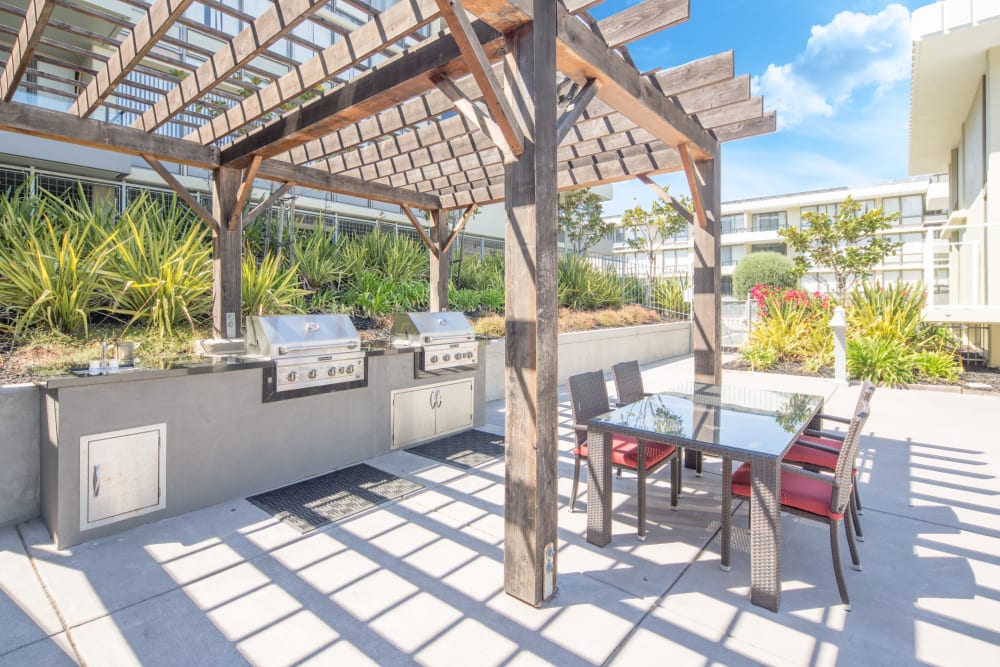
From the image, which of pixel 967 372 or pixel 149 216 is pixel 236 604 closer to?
pixel 149 216

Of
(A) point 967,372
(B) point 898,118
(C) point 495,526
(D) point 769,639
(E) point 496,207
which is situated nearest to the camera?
(D) point 769,639

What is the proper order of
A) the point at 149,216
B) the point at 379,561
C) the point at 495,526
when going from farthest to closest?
the point at 149,216
the point at 495,526
the point at 379,561

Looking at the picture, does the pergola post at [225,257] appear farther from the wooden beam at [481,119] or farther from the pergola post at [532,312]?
the pergola post at [532,312]

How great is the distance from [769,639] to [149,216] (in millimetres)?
6969

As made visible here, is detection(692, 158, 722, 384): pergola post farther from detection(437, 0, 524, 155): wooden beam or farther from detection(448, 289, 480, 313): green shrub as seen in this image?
detection(448, 289, 480, 313): green shrub

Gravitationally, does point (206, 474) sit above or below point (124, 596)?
above

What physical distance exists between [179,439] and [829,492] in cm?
356

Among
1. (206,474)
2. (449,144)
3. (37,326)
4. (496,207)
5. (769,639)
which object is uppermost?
(496,207)

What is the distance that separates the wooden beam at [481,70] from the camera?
1.89m

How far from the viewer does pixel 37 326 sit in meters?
3.96

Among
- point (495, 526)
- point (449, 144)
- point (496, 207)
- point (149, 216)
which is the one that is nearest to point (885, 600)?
point (495, 526)

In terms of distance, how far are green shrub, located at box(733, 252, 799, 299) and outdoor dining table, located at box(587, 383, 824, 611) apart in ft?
67.7

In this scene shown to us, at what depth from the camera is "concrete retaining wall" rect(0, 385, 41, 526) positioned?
281 centimetres

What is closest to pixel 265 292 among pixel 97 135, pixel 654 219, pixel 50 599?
pixel 97 135
